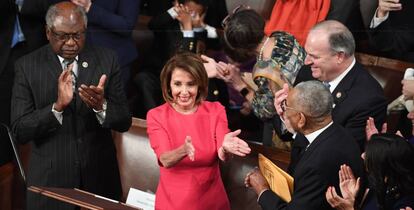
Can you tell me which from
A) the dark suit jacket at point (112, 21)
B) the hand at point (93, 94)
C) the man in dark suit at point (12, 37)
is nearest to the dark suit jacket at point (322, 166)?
the hand at point (93, 94)

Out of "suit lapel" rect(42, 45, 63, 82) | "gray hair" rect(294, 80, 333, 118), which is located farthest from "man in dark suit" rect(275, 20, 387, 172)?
"suit lapel" rect(42, 45, 63, 82)

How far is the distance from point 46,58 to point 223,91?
1270mm

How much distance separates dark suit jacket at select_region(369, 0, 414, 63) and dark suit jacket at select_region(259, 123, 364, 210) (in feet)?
4.19

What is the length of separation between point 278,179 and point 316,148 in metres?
0.20

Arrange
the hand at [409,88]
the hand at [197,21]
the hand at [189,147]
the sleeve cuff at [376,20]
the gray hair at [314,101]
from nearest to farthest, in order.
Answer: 1. the gray hair at [314,101]
2. the hand at [189,147]
3. the hand at [409,88]
4. the sleeve cuff at [376,20]
5. the hand at [197,21]

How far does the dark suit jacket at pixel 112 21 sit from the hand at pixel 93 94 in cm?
115

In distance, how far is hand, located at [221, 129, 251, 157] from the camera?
10.9 ft

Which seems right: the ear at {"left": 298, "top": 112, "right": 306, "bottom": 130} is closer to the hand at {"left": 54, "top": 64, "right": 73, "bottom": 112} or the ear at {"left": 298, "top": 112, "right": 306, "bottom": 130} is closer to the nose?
the nose

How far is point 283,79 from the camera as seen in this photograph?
404 centimetres

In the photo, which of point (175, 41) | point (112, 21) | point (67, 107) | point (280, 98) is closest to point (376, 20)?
point (280, 98)

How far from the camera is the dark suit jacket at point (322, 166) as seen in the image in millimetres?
3170

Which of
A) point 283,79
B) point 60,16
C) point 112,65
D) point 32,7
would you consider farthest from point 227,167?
point 32,7

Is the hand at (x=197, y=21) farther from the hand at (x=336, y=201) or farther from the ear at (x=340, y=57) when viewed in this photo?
the hand at (x=336, y=201)

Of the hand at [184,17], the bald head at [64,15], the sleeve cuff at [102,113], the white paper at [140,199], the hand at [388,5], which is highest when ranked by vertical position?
the bald head at [64,15]
